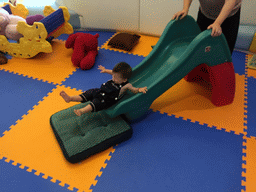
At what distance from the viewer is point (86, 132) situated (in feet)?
5.95

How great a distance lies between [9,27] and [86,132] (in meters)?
2.03

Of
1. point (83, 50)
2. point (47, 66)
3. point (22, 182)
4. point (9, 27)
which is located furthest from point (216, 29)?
point (9, 27)

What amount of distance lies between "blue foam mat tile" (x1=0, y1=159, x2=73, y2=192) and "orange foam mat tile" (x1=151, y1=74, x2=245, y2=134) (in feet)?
3.94

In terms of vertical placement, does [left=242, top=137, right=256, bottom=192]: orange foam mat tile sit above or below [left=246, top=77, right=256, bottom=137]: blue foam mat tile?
below

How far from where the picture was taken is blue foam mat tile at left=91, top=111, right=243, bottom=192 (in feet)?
5.16

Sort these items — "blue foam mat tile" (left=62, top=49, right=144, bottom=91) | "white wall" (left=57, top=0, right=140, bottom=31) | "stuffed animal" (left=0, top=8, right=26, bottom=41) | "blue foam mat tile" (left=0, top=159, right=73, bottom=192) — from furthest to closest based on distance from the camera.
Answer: "white wall" (left=57, top=0, right=140, bottom=31) → "stuffed animal" (left=0, top=8, right=26, bottom=41) → "blue foam mat tile" (left=62, top=49, right=144, bottom=91) → "blue foam mat tile" (left=0, top=159, right=73, bottom=192)

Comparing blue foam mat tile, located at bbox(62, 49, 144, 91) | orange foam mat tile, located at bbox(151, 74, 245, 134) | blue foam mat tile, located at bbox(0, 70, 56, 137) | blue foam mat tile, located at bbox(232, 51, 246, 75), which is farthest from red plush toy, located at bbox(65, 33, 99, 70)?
blue foam mat tile, located at bbox(232, 51, 246, 75)

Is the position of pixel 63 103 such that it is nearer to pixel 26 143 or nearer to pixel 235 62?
pixel 26 143

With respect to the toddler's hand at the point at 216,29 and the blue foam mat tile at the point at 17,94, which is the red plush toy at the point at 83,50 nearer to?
the blue foam mat tile at the point at 17,94

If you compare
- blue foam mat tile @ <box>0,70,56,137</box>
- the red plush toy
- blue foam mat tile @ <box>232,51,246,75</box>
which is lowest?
blue foam mat tile @ <box>0,70,56,137</box>

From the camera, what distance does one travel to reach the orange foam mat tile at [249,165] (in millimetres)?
1560

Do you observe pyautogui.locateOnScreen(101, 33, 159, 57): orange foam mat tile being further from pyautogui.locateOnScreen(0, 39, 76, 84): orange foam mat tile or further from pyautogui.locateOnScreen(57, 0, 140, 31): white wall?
pyautogui.locateOnScreen(0, 39, 76, 84): orange foam mat tile

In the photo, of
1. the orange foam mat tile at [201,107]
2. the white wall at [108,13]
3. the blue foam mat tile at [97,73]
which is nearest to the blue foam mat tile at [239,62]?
the orange foam mat tile at [201,107]

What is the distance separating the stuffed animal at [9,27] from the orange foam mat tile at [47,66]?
0.32m
